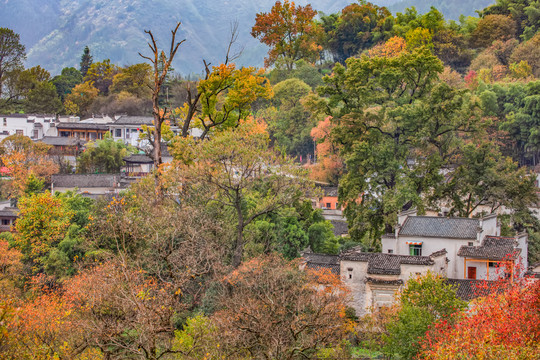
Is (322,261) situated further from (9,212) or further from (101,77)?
(101,77)

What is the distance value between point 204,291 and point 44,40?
251ft

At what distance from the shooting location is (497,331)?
1080cm

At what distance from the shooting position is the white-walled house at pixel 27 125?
152ft

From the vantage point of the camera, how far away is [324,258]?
2080cm

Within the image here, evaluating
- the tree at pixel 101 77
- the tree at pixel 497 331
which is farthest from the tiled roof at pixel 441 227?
the tree at pixel 101 77

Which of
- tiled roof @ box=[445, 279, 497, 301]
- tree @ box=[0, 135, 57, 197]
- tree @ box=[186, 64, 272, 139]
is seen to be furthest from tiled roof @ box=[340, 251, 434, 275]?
tree @ box=[0, 135, 57, 197]

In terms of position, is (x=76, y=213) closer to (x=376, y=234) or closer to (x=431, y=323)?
(x=376, y=234)

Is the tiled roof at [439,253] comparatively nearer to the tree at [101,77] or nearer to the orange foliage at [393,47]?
the orange foliage at [393,47]

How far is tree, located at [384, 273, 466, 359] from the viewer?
559 inches

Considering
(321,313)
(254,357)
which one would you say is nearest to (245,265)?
(321,313)

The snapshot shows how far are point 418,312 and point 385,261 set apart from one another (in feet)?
13.3

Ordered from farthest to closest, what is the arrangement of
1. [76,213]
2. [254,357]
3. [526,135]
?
[526,135] < [76,213] < [254,357]

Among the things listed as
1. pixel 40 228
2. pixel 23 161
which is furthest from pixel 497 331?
pixel 23 161

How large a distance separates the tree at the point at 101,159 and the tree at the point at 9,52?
1582 cm
